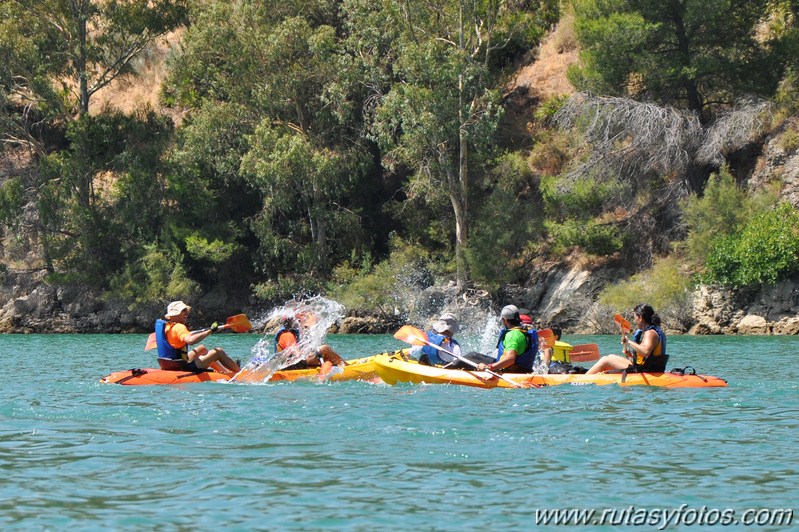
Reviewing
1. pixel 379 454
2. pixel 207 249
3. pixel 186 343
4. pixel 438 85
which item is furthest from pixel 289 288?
pixel 379 454

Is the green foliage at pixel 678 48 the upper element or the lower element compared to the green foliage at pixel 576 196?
upper

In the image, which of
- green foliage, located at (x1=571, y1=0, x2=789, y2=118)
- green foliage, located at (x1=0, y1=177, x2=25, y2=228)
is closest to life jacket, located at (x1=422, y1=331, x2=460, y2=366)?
green foliage, located at (x1=571, y1=0, x2=789, y2=118)

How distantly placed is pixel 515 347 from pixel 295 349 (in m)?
3.55

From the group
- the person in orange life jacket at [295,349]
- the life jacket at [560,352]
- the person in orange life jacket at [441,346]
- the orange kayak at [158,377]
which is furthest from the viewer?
the life jacket at [560,352]

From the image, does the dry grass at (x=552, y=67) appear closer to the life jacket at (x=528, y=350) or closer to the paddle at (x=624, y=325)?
the paddle at (x=624, y=325)

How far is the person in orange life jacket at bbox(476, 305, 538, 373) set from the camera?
49.5 feet

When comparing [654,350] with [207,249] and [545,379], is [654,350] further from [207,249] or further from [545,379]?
[207,249]

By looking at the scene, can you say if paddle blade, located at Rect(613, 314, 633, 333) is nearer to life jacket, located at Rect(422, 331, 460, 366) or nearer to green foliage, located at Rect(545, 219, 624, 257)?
life jacket, located at Rect(422, 331, 460, 366)

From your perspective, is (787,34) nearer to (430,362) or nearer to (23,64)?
(430,362)

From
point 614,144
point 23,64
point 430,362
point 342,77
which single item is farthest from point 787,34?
point 23,64

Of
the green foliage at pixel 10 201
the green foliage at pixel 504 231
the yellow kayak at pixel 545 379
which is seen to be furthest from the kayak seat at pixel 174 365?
the green foliage at pixel 10 201

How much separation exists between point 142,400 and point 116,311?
84.7 ft

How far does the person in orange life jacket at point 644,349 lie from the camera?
14.8 metres

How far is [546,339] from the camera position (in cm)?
1653
